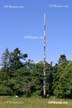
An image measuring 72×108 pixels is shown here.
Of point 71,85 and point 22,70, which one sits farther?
point 22,70

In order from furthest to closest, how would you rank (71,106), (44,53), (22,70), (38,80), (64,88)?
(22,70)
(38,80)
(64,88)
(44,53)
(71,106)

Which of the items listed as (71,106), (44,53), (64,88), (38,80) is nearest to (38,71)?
(38,80)

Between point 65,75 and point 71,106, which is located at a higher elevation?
point 65,75

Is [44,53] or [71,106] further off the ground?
[44,53]

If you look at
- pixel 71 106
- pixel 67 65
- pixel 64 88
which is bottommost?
pixel 71 106

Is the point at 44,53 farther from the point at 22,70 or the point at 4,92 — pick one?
the point at 22,70

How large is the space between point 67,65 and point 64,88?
15.9 feet

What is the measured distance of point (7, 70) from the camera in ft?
178

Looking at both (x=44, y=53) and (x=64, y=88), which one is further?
(x=64, y=88)

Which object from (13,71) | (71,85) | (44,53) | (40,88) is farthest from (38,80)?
(44,53)

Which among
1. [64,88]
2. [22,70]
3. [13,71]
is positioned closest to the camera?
[64,88]

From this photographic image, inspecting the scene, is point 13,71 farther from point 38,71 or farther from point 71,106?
point 71,106

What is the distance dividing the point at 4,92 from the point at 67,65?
29.9 ft

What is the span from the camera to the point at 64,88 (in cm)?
4262
